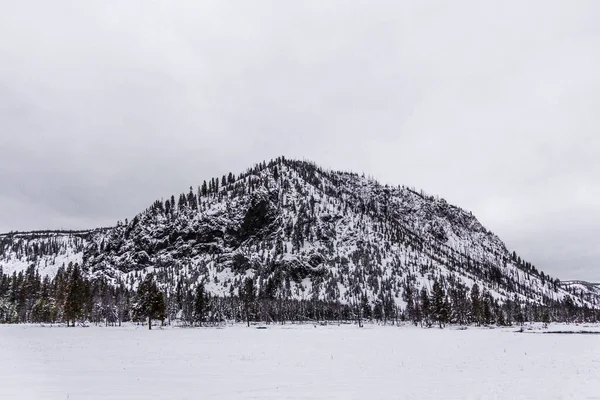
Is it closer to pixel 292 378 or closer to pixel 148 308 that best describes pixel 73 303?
pixel 148 308

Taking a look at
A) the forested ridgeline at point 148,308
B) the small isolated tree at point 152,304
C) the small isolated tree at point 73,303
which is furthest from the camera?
the forested ridgeline at point 148,308

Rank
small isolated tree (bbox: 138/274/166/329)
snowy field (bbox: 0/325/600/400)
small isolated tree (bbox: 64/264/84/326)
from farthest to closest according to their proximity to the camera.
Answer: small isolated tree (bbox: 138/274/166/329) → small isolated tree (bbox: 64/264/84/326) → snowy field (bbox: 0/325/600/400)

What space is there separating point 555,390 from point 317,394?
12261 mm

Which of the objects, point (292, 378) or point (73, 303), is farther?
point (73, 303)

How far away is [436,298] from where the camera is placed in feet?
427

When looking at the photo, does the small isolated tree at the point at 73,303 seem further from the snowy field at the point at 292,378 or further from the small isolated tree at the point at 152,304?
the snowy field at the point at 292,378

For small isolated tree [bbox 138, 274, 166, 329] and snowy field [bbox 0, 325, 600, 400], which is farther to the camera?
small isolated tree [bbox 138, 274, 166, 329]

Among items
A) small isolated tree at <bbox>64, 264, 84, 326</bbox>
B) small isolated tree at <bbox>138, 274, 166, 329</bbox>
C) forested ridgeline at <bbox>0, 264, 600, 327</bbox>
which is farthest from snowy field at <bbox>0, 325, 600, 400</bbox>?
forested ridgeline at <bbox>0, 264, 600, 327</bbox>

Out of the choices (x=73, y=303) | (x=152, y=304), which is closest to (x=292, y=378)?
(x=152, y=304)

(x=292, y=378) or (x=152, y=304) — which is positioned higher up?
(x=292, y=378)

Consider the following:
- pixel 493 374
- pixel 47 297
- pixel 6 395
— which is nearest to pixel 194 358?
pixel 6 395

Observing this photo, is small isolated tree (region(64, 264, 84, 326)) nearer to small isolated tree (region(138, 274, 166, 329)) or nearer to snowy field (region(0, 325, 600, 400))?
small isolated tree (region(138, 274, 166, 329))

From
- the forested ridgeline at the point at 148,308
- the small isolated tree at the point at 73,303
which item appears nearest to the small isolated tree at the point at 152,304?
the forested ridgeline at the point at 148,308

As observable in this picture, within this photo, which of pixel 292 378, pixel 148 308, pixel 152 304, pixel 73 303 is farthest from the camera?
pixel 152 304
